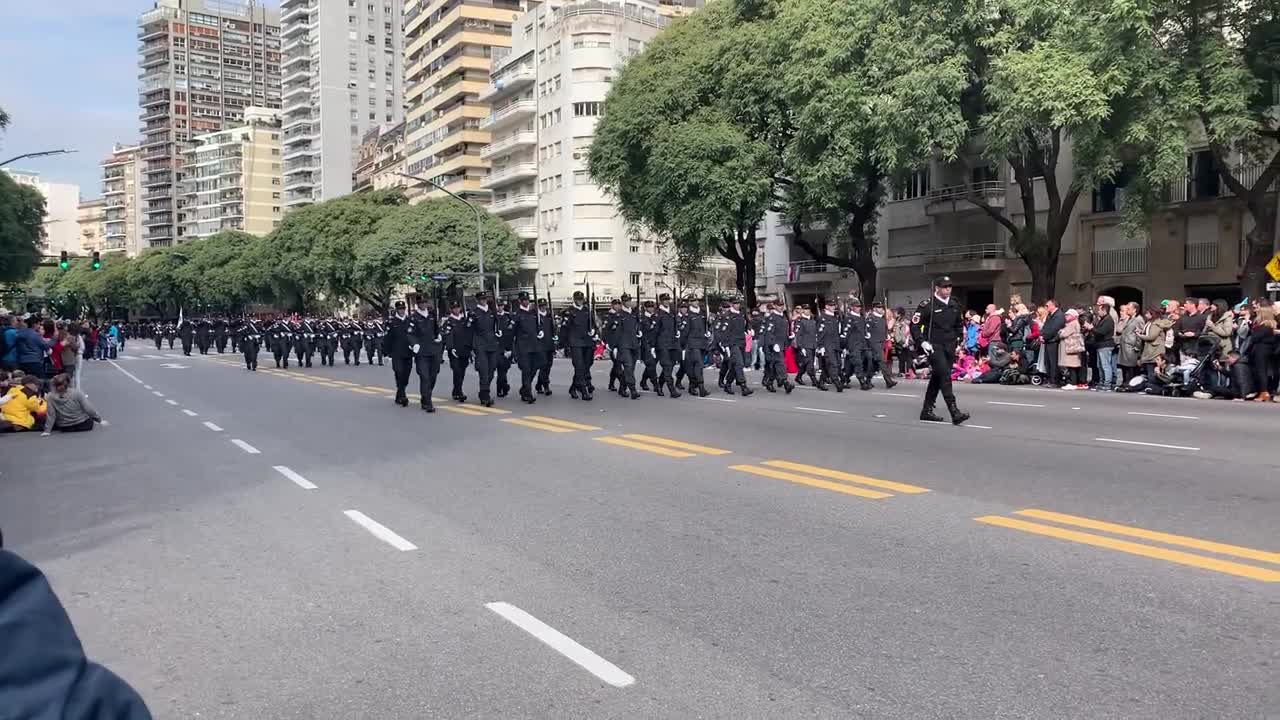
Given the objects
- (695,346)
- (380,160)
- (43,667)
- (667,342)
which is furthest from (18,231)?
(380,160)

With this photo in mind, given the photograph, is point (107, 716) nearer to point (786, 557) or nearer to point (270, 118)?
point (786, 557)

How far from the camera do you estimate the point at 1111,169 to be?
25953 millimetres

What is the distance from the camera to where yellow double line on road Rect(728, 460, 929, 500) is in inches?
364

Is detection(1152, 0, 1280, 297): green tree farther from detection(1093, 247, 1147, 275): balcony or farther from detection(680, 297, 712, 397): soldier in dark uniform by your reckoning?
detection(680, 297, 712, 397): soldier in dark uniform

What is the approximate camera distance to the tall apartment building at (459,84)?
89000mm

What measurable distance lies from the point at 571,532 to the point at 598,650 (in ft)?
8.97

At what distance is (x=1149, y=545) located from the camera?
701 centimetres

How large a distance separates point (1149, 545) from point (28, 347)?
1955 cm

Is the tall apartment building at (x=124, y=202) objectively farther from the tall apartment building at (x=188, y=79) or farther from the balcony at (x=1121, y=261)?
the balcony at (x=1121, y=261)

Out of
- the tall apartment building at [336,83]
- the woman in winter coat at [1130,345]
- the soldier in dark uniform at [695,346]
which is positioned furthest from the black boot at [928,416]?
the tall apartment building at [336,83]

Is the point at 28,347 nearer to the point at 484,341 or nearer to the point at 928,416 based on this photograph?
the point at 484,341

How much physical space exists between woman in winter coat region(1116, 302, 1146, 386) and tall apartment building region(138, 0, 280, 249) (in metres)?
168

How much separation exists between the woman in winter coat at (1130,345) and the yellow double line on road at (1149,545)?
49.4ft

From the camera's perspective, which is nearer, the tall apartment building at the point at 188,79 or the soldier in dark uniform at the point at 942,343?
the soldier in dark uniform at the point at 942,343
